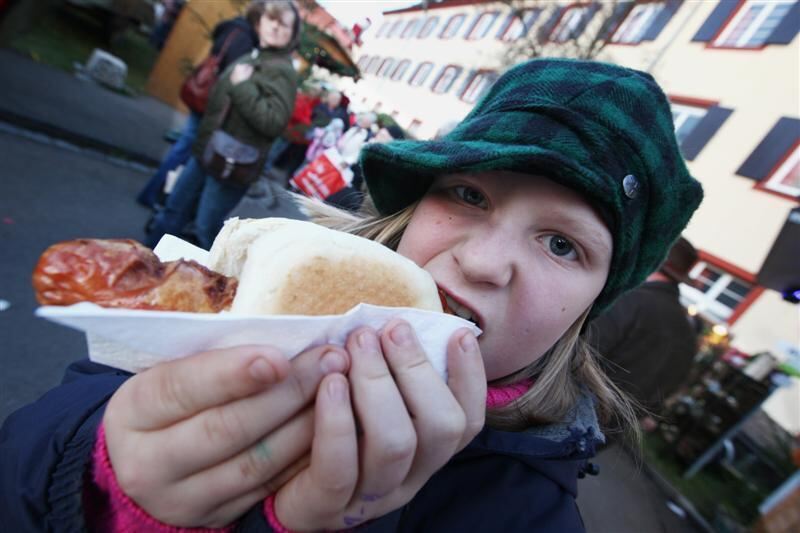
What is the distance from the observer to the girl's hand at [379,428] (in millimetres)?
766

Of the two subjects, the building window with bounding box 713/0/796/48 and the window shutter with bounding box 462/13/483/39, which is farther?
the window shutter with bounding box 462/13/483/39

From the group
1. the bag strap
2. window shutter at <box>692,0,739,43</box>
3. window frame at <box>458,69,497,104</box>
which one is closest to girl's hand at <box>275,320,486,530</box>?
the bag strap

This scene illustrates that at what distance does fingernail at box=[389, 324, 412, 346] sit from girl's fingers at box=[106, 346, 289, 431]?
220 millimetres

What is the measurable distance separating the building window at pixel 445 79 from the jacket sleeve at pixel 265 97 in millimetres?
25926

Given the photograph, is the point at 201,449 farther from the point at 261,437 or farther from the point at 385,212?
the point at 385,212

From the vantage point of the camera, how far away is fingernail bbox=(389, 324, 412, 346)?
0.84 meters

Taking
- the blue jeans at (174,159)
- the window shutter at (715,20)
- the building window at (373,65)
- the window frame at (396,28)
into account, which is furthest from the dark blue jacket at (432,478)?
the building window at (373,65)

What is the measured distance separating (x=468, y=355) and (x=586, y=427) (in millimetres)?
778

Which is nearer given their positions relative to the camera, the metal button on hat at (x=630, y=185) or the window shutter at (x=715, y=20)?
the metal button on hat at (x=630, y=185)

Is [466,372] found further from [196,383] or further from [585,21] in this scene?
[585,21]

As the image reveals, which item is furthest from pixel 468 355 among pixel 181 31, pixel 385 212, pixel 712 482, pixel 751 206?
pixel 751 206

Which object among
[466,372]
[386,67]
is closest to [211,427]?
[466,372]

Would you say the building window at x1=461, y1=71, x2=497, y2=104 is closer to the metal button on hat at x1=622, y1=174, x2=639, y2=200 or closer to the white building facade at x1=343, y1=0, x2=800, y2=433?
the white building facade at x1=343, y1=0, x2=800, y2=433

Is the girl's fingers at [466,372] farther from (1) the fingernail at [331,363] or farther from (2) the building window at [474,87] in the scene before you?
(2) the building window at [474,87]
